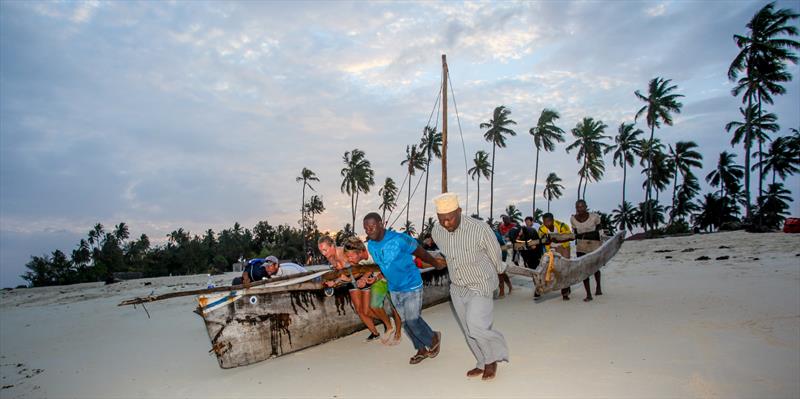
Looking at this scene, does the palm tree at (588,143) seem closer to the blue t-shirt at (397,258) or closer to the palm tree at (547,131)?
the palm tree at (547,131)

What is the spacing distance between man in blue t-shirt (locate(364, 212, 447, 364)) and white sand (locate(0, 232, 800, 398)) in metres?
0.25

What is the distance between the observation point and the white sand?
13.0 ft

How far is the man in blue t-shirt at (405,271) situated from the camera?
4688 millimetres

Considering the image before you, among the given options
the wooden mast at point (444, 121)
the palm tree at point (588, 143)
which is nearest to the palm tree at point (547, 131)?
the palm tree at point (588, 143)

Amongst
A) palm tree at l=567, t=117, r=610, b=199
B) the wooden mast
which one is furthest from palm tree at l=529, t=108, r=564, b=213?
the wooden mast

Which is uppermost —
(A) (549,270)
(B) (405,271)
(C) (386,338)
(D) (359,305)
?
(B) (405,271)

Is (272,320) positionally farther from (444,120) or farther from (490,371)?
(444,120)

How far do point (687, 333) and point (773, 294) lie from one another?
3.21 metres

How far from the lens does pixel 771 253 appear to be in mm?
14336

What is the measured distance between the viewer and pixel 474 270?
3984 mm

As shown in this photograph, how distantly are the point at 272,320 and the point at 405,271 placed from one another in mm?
1864

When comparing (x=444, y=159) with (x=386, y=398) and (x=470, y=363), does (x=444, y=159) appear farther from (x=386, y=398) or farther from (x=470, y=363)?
(x=386, y=398)

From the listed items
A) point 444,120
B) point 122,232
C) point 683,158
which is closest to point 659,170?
point 683,158

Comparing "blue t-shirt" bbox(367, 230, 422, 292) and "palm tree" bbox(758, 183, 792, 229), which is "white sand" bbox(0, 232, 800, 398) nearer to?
"blue t-shirt" bbox(367, 230, 422, 292)
